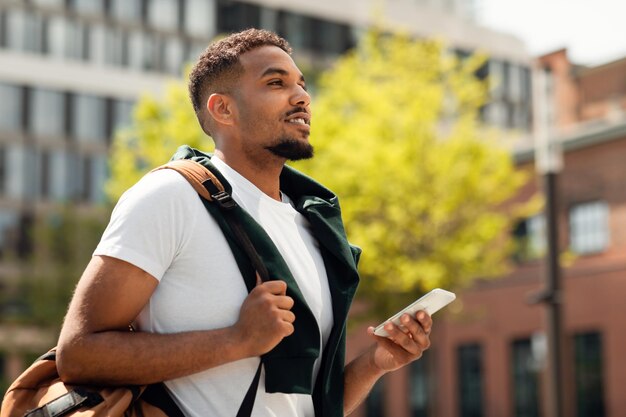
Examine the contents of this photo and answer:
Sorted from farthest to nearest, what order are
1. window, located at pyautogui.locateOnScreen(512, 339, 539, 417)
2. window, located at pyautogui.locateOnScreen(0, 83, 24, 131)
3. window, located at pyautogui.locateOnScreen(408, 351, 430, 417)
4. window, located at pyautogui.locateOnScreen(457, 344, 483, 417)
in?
window, located at pyautogui.locateOnScreen(0, 83, 24, 131) < window, located at pyautogui.locateOnScreen(408, 351, 430, 417) < window, located at pyautogui.locateOnScreen(457, 344, 483, 417) < window, located at pyautogui.locateOnScreen(512, 339, 539, 417)

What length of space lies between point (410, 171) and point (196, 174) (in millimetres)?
22230

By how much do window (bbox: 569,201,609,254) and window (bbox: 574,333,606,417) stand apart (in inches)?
99.5

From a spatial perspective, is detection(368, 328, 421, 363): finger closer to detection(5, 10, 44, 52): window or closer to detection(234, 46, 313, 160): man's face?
detection(234, 46, 313, 160): man's face

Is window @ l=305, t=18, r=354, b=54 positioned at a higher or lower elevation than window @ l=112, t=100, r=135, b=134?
higher

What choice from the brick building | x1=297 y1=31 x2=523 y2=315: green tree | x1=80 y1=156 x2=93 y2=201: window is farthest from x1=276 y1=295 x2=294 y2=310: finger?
x1=80 y1=156 x2=93 y2=201: window

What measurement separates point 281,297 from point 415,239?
22.8 meters

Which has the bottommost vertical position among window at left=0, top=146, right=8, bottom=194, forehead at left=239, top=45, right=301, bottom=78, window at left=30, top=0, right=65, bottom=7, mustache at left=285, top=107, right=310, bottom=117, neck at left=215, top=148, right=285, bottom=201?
neck at left=215, top=148, right=285, bottom=201

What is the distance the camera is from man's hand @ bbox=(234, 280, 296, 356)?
2650 millimetres

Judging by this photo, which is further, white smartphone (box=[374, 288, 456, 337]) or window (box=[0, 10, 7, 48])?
window (box=[0, 10, 7, 48])

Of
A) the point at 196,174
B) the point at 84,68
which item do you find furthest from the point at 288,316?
the point at 84,68

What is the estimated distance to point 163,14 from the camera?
167ft

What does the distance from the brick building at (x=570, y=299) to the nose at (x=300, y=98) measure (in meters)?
28.3

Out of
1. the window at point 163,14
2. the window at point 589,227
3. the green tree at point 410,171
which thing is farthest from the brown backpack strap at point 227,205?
the window at point 163,14

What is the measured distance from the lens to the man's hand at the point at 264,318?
8.70 ft
